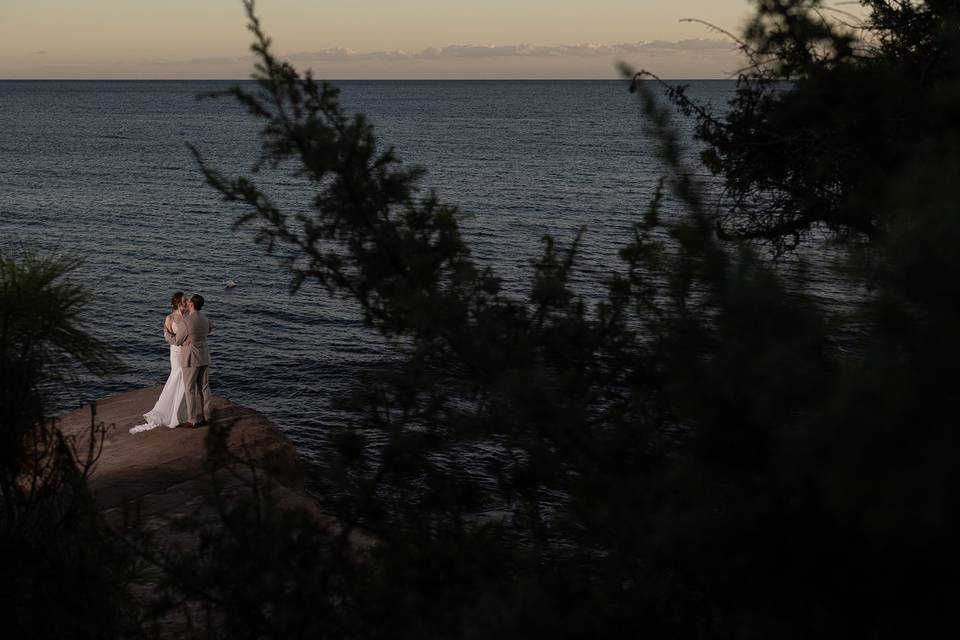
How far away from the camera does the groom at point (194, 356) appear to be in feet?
43.7

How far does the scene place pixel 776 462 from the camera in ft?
8.79

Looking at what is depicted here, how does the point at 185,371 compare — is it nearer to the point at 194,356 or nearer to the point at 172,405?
the point at 194,356

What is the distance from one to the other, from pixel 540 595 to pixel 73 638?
147 inches

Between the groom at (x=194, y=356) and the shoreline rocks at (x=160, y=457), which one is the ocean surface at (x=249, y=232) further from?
the groom at (x=194, y=356)

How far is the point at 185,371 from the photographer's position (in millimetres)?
13586

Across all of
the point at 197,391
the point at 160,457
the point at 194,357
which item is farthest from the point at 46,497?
the point at 197,391

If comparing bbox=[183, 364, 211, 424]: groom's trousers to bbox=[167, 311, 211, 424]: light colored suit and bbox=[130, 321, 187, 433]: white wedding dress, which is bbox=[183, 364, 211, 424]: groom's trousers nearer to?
bbox=[167, 311, 211, 424]: light colored suit

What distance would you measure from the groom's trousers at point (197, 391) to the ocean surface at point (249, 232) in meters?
3.33

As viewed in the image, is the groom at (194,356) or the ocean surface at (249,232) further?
the ocean surface at (249,232)

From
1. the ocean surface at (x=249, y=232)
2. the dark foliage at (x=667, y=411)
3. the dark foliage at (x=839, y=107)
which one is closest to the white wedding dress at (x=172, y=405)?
the ocean surface at (x=249, y=232)

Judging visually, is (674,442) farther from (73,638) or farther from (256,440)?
(256,440)

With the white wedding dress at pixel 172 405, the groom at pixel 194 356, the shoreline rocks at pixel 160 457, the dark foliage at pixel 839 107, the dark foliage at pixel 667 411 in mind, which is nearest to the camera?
the dark foliage at pixel 667 411

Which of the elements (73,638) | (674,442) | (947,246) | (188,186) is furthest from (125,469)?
(188,186)

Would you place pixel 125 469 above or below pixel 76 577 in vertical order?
below
